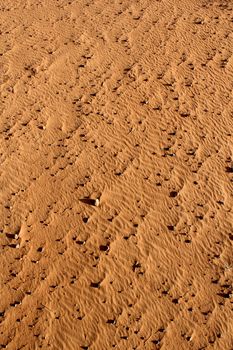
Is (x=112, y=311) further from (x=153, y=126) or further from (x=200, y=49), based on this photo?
(x=200, y=49)

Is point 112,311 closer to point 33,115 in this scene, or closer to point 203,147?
point 203,147

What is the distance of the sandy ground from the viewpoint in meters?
5.07

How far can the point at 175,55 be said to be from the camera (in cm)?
804

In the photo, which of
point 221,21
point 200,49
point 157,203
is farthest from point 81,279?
point 221,21

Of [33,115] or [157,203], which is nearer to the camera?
[157,203]

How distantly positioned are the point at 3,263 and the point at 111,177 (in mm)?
1647

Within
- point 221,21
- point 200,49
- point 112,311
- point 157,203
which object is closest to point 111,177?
point 157,203

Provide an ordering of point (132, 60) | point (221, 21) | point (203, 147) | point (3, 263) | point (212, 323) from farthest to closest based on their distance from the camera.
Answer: point (221, 21), point (132, 60), point (203, 147), point (3, 263), point (212, 323)

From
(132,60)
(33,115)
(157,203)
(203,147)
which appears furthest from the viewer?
(132,60)

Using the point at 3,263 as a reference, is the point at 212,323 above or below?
below

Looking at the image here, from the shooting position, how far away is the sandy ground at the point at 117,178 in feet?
16.6

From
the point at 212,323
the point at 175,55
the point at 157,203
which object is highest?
the point at 175,55

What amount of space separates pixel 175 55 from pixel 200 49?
44 cm

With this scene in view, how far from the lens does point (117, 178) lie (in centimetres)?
625
